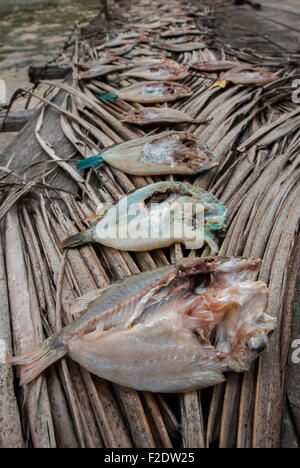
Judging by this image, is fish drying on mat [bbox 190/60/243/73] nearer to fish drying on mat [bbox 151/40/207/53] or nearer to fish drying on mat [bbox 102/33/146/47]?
fish drying on mat [bbox 151/40/207/53]

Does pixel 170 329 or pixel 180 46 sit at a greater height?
pixel 180 46

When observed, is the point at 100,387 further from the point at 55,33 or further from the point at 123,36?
the point at 55,33

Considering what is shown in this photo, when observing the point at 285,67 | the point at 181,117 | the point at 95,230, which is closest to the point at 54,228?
the point at 95,230

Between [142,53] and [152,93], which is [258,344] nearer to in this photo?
[152,93]

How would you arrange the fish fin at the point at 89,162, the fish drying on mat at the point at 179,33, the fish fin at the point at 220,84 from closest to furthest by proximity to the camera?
the fish fin at the point at 89,162
the fish fin at the point at 220,84
the fish drying on mat at the point at 179,33

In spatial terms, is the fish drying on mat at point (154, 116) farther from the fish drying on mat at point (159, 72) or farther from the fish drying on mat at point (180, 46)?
the fish drying on mat at point (180, 46)

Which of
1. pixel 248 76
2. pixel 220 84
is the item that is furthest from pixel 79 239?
pixel 248 76

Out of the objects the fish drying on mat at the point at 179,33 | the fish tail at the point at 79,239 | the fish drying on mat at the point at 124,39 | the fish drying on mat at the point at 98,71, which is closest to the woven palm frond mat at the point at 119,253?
the fish tail at the point at 79,239
